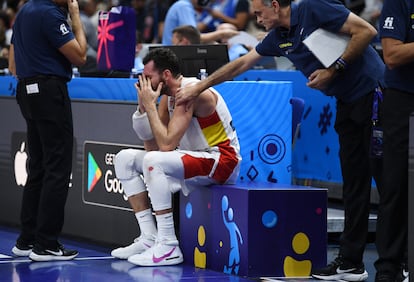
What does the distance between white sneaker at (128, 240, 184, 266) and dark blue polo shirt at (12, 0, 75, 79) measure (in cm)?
134

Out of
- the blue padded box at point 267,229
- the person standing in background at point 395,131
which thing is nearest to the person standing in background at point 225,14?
the blue padded box at point 267,229

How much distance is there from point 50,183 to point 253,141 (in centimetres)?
143

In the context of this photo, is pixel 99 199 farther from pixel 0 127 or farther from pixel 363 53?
pixel 363 53

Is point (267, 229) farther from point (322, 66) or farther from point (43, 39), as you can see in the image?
point (43, 39)

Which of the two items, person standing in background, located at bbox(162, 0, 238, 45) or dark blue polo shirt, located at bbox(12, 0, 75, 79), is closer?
dark blue polo shirt, located at bbox(12, 0, 75, 79)

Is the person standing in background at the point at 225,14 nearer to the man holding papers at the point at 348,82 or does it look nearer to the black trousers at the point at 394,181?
the man holding papers at the point at 348,82

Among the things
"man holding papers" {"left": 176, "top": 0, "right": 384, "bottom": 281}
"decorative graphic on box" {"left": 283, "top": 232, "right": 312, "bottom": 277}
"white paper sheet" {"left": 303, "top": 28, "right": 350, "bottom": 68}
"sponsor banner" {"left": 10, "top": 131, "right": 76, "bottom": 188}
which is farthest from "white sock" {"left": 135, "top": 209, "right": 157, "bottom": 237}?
"sponsor banner" {"left": 10, "top": 131, "right": 76, "bottom": 188}

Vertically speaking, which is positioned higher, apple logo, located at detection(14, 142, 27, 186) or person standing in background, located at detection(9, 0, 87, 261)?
person standing in background, located at detection(9, 0, 87, 261)

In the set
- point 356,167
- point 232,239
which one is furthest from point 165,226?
point 356,167

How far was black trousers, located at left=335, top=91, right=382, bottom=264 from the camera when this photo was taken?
19.7ft

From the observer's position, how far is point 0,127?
8898 millimetres

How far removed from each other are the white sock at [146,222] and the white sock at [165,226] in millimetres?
236

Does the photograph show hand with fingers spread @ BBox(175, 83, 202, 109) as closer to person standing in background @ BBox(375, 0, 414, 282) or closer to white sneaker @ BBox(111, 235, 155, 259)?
white sneaker @ BBox(111, 235, 155, 259)

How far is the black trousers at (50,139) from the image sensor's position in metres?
6.85
